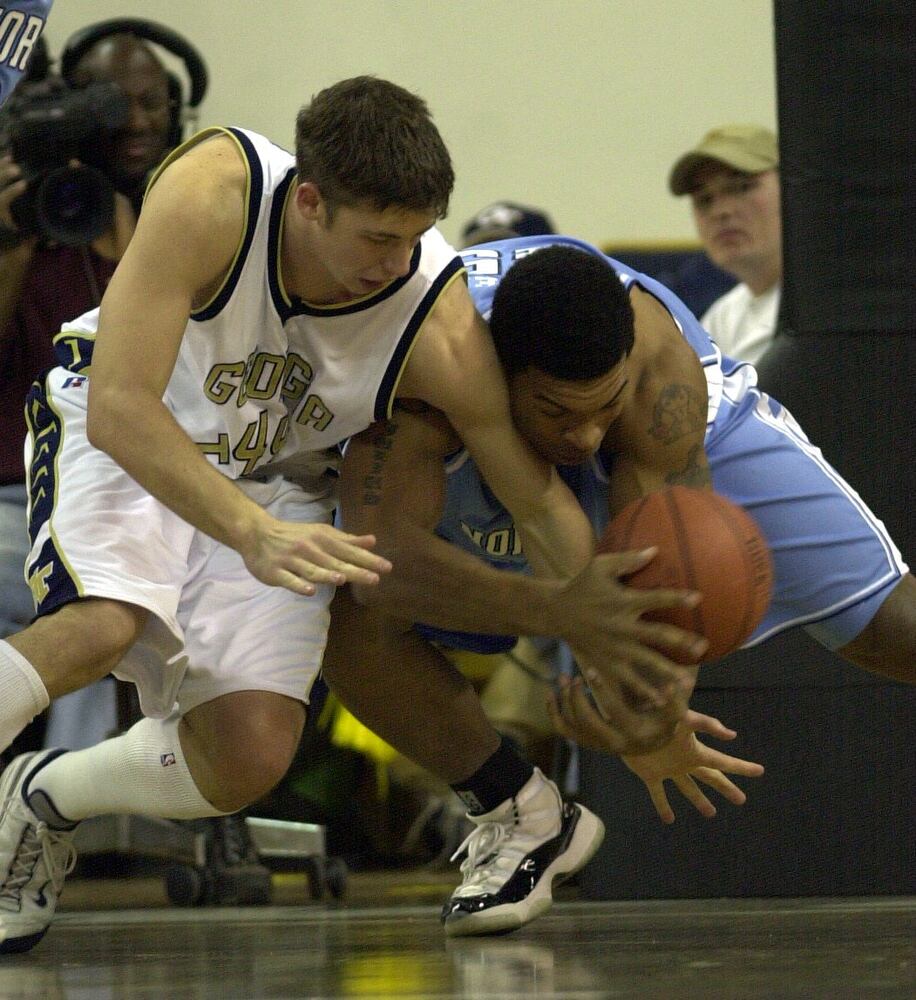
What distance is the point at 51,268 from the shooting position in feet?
12.9

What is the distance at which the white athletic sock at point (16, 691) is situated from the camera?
7.87 ft

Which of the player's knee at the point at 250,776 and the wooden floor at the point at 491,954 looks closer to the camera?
the wooden floor at the point at 491,954

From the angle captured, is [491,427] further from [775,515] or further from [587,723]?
[775,515]

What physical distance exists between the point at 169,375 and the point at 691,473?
32.7 inches

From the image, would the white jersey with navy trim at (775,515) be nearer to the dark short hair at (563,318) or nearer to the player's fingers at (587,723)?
the dark short hair at (563,318)

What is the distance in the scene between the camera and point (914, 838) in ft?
11.7

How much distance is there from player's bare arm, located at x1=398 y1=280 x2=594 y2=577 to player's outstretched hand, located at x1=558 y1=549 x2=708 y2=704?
0.27m

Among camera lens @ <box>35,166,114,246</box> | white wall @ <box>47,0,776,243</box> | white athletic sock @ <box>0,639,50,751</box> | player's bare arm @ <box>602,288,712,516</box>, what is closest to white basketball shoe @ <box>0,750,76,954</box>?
white athletic sock @ <box>0,639,50,751</box>

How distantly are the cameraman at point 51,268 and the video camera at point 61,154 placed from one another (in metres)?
0.03

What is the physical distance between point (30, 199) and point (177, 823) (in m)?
1.49

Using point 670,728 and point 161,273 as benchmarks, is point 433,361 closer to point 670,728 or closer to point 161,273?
point 161,273

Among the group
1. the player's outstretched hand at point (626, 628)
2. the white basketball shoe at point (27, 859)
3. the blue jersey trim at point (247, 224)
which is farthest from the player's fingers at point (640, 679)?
the white basketball shoe at point (27, 859)

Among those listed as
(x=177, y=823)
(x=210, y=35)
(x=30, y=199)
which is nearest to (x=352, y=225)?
(x=30, y=199)

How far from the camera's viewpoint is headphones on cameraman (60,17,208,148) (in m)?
4.05
